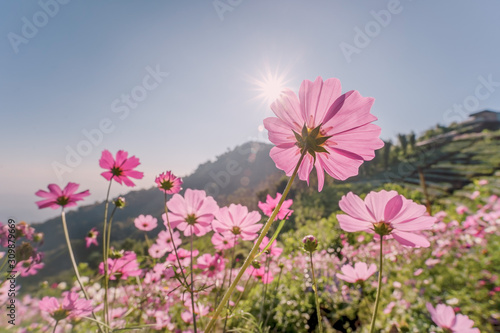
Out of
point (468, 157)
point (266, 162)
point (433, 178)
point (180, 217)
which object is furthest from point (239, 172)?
point (180, 217)

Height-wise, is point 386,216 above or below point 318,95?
below

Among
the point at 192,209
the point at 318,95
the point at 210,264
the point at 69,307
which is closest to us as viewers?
the point at 318,95

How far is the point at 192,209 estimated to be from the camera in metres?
0.70

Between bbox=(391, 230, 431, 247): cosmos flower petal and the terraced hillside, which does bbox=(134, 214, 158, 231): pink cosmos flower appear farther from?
the terraced hillside

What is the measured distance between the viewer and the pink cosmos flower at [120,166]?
72cm

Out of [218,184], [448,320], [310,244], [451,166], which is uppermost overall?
[451,166]

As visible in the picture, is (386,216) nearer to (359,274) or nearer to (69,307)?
(359,274)

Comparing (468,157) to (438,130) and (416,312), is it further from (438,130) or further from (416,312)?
(416,312)

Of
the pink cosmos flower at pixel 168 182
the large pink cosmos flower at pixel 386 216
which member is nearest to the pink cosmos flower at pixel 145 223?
the pink cosmos flower at pixel 168 182

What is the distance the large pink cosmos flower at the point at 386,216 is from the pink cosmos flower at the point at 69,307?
2.06 ft

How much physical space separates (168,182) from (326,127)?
0.42 m

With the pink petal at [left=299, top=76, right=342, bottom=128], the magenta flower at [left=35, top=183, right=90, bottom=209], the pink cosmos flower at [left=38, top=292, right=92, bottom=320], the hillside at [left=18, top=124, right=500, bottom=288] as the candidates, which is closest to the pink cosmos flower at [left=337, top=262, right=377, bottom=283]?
the pink petal at [left=299, top=76, right=342, bottom=128]

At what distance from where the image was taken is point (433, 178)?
11664mm

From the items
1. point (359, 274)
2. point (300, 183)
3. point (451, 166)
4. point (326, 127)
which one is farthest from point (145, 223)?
point (451, 166)
